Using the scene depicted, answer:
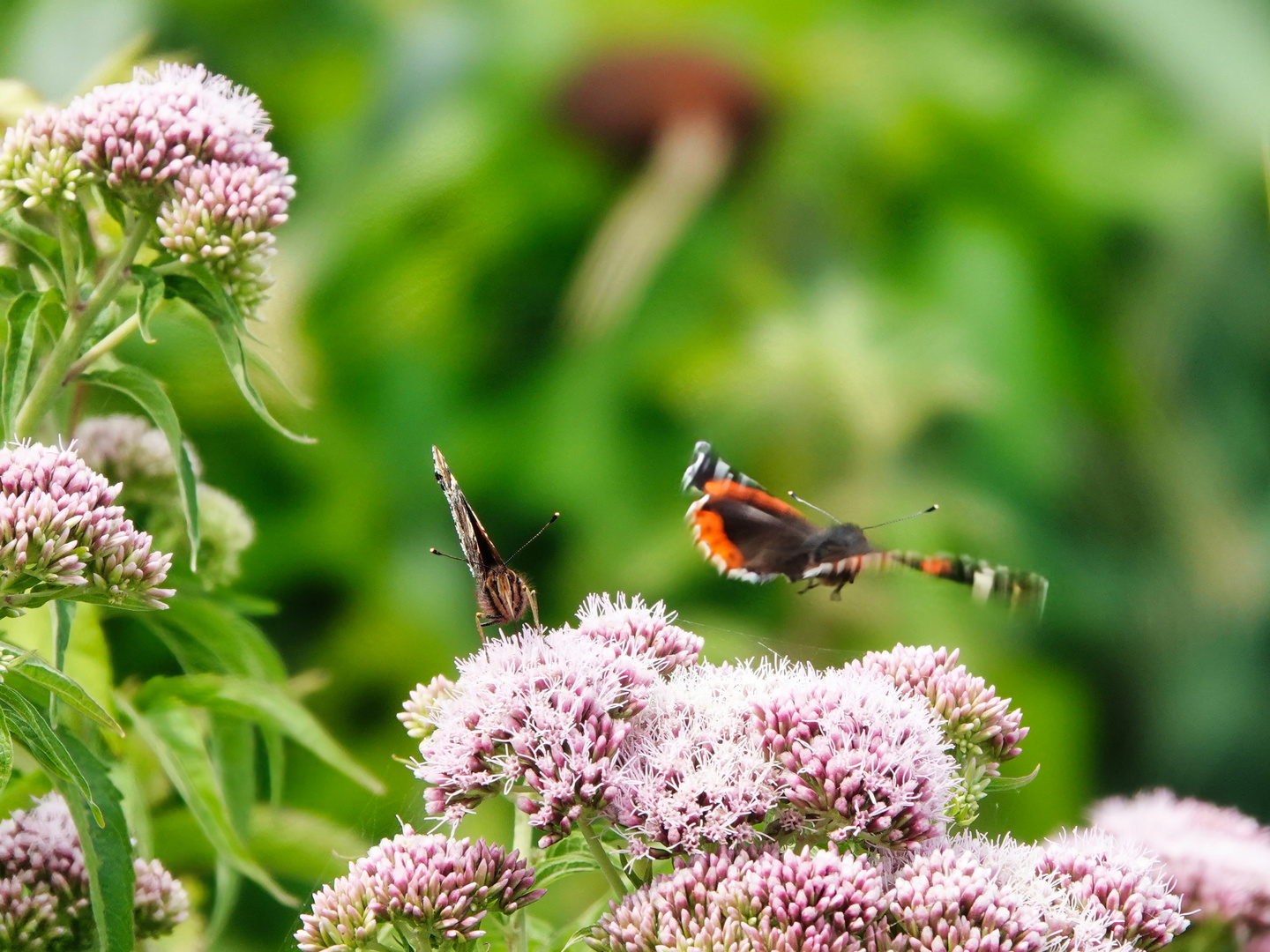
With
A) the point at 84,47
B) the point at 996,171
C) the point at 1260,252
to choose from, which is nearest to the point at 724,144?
the point at 996,171

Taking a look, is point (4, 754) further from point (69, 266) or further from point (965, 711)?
point (965, 711)

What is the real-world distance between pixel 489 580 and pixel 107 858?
1.55ft

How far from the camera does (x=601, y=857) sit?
1238 mm

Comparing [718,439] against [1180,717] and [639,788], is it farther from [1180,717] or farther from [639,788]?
[639,788]

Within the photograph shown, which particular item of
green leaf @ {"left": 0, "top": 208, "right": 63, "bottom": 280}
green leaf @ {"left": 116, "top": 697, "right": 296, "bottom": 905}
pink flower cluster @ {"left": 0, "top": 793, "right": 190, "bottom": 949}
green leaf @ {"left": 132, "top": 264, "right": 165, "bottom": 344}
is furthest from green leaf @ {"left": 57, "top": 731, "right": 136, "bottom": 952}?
green leaf @ {"left": 0, "top": 208, "right": 63, "bottom": 280}

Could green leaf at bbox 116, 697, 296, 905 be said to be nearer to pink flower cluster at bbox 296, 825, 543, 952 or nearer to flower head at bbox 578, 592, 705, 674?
pink flower cluster at bbox 296, 825, 543, 952

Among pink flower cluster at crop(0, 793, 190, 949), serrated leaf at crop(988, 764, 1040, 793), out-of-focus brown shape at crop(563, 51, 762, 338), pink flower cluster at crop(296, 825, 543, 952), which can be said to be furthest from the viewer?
out-of-focus brown shape at crop(563, 51, 762, 338)

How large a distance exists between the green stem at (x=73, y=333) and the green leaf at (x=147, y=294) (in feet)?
0.08

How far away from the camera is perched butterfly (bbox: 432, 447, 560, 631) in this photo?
4.98 feet

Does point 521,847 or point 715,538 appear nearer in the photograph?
point 521,847

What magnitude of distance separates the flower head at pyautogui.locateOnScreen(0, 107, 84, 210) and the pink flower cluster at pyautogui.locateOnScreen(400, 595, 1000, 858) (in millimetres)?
631

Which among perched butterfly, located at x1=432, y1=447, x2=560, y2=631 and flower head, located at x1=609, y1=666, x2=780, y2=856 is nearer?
flower head, located at x1=609, y1=666, x2=780, y2=856

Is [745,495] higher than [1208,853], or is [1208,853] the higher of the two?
[745,495]

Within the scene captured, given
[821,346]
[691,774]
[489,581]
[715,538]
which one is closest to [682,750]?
[691,774]
